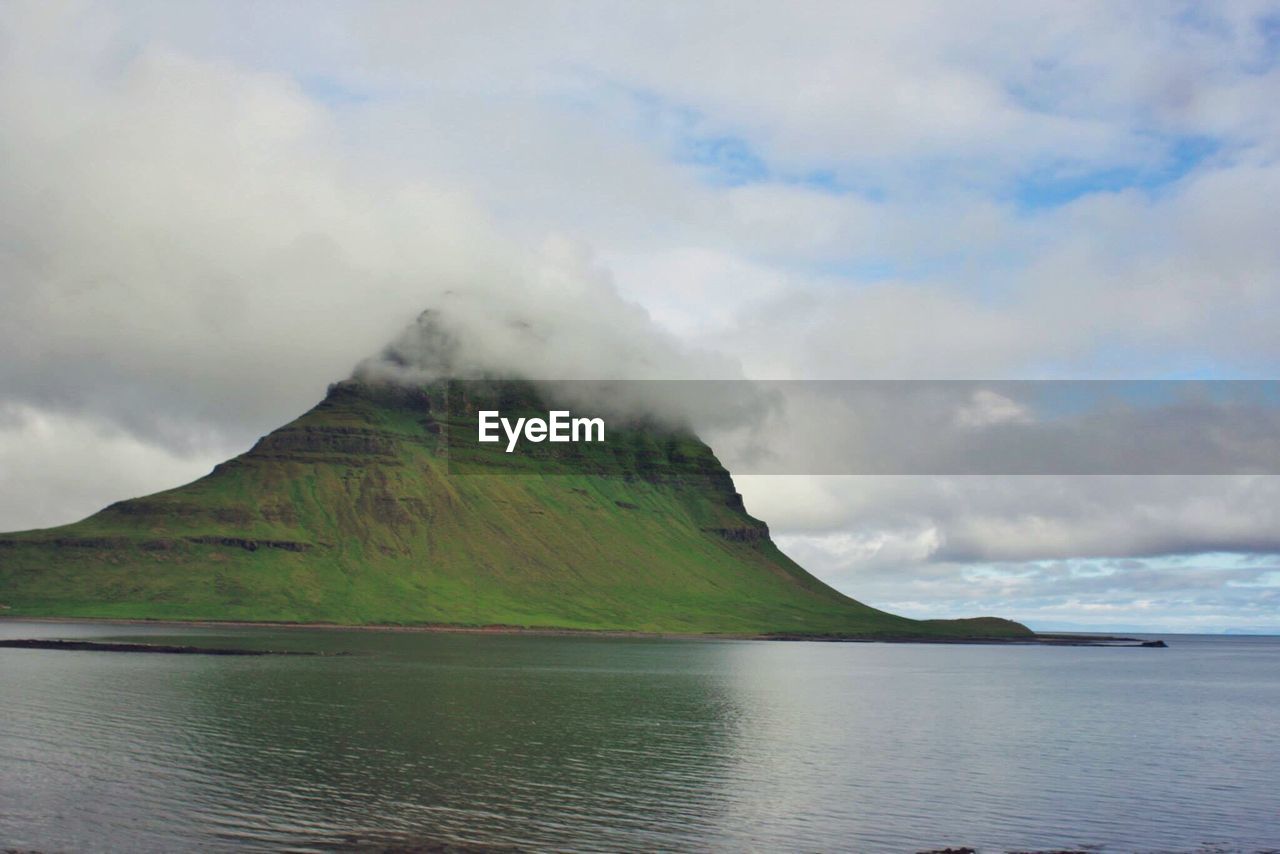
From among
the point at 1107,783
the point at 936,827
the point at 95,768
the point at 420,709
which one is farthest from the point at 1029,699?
the point at 95,768

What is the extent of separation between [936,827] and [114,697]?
88.5m

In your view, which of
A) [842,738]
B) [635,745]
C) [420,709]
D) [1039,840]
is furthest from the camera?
[420,709]

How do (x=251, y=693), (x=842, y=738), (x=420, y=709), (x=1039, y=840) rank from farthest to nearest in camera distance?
Result: (x=251, y=693), (x=420, y=709), (x=842, y=738), (x=1039, y=840)

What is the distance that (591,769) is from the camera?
7725 centimetres

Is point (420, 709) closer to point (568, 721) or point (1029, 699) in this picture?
point (568, 721)

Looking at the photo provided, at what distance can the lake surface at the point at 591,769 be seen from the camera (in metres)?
57.1

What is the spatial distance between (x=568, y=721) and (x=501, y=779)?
35150 mm

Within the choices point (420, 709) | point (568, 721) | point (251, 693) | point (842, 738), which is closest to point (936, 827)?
point (842, 738)

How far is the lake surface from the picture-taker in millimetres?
57062

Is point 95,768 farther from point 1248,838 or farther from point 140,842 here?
point 1248,838

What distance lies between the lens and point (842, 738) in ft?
336

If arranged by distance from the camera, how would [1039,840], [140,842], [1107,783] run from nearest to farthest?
[140,842]
[1039,840]
[1107,783]

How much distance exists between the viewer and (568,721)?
4193 inches

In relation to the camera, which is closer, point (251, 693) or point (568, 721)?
point (568, 721)
